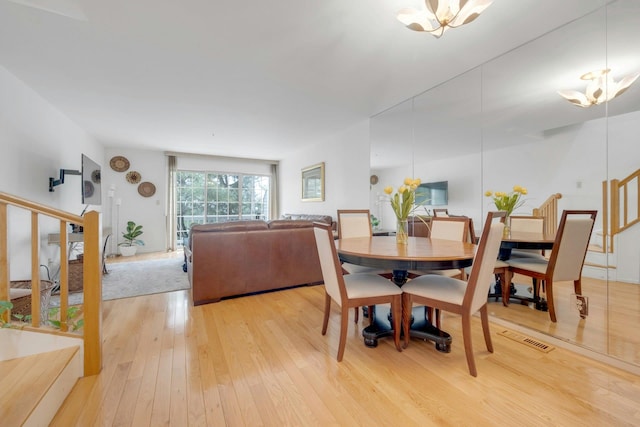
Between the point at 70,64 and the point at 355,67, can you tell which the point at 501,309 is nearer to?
the point at 355,67

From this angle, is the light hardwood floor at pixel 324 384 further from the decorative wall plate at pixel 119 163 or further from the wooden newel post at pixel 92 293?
the decorative wall plate at pixel 119 163

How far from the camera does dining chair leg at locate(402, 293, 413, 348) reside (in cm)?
183

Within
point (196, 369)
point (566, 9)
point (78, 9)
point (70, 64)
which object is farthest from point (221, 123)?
point (566, 9)

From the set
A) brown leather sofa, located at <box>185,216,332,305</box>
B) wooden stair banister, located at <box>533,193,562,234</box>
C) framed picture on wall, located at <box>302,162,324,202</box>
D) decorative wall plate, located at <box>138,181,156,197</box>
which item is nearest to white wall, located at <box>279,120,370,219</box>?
framed picture on wall, located at <box>302,162,324,202</box>

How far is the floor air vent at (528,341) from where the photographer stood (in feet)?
6.16

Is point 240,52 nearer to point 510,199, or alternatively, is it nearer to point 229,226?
point 229,226

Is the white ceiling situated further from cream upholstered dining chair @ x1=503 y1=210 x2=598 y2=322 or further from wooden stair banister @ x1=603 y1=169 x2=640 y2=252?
cream upholstered dining chair @ x1=503 y1=210 x2=598 y2=322

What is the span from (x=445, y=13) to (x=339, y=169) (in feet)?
10.9

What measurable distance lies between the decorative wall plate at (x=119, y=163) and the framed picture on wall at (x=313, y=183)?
3901 mm

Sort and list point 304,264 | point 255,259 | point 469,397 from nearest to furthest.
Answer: point 469,397
point 255,259
point 304,264

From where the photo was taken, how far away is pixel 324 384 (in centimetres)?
150

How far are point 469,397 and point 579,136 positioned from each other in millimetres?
2075

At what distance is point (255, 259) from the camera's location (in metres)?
2.98

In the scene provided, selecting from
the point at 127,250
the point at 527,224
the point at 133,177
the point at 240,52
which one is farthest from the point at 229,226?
the point at 133,177
